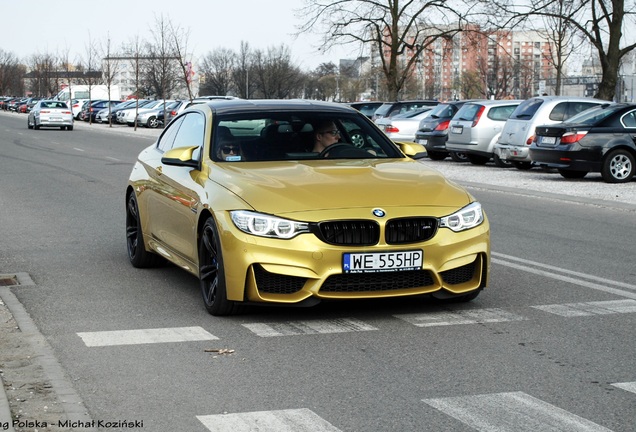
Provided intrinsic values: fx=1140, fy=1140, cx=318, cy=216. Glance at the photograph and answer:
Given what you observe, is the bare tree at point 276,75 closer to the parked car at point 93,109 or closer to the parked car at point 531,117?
the parked car at point 93,109

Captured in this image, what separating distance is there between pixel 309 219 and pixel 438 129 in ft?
72.8

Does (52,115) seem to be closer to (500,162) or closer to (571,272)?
(500,162)

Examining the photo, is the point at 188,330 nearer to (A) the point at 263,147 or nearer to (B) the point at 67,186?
(A) the point at 263,147

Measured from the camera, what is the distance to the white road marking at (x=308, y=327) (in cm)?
689

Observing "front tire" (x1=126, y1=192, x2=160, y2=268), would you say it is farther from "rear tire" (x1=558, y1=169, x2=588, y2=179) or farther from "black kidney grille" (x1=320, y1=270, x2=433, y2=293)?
"rear tire" (x1=558, y1=169, x2=588, y2=179)

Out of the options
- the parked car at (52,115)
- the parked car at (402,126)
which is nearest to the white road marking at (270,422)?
the parked car at (402,126)

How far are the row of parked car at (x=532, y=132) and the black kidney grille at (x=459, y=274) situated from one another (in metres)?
14.0

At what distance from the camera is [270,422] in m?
4.88

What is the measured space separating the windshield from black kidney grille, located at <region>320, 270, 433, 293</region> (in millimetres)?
1503

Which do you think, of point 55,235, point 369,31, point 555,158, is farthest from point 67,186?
point 369,31

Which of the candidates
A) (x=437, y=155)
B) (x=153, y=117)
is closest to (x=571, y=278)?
(x=437, y=155)

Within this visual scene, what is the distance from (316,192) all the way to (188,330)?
1.17 metres

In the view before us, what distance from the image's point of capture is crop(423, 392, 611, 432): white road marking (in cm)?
477

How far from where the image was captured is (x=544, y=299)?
805cm
